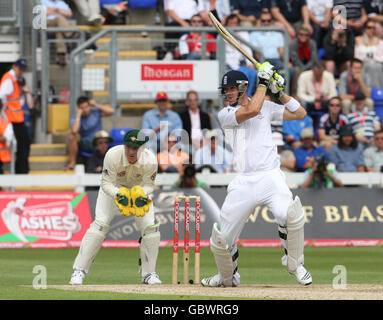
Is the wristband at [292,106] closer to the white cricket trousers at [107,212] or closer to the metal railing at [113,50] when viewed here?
the white cricket trousers at [107,212]

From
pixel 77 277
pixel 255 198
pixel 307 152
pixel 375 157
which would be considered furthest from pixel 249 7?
pixel 255 198

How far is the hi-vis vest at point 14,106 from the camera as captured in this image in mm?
20250

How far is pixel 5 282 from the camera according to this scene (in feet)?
41.2

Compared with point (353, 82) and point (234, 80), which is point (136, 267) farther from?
point (353, 82)

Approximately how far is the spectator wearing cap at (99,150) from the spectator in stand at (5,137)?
66.9 inches

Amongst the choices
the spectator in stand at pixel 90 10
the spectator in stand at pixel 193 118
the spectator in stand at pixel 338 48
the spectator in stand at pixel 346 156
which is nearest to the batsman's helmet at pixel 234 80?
the spectator in stand at pixel 193 118

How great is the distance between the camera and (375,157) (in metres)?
19.8

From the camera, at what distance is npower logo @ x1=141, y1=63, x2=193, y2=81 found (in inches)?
824

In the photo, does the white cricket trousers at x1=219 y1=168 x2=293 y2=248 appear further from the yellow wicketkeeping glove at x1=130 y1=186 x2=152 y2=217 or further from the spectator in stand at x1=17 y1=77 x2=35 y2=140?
the spectator in stand at x1=17 y1=77 x2=35 y2=140

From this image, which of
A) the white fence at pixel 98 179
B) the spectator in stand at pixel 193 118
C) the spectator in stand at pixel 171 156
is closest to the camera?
the white fence at pixel 98 179

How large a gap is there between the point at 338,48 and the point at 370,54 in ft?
2.22

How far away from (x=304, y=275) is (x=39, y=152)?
11.0 meters
